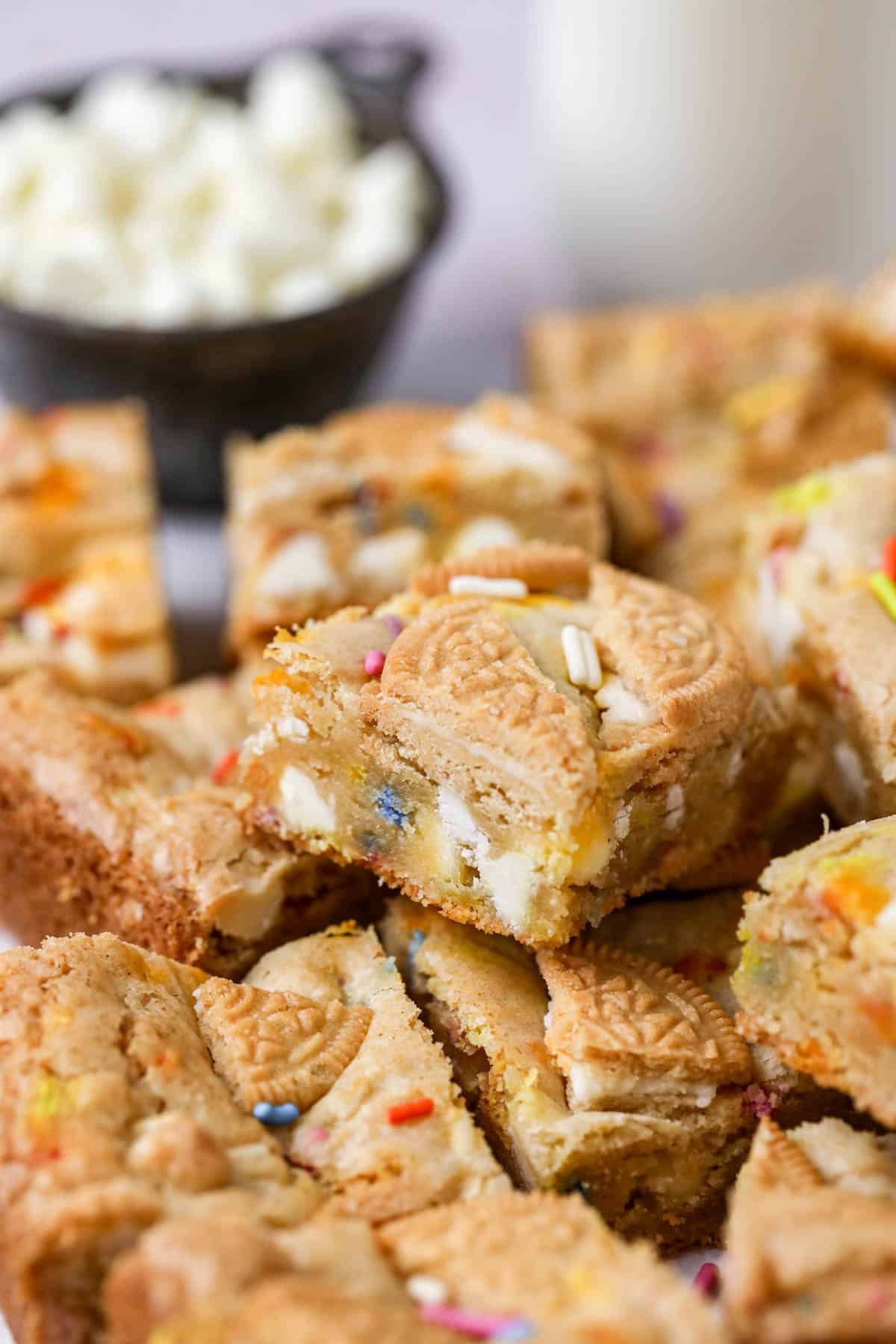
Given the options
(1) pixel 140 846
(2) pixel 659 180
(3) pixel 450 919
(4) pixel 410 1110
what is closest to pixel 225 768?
(1) pixel 140 846

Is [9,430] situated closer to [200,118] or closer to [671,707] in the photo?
[200,118]

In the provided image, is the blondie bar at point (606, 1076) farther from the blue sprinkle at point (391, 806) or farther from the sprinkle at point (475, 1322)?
the sprinkle at point (475, 1322)

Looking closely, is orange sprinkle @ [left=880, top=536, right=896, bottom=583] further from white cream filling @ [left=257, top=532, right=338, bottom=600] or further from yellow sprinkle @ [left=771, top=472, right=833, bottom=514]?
white cream filling @ [left=257, top=532, right=338, bottom=600]

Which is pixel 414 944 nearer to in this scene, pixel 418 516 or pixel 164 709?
pixel 164 709

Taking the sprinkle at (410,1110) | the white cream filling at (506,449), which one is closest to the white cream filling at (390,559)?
the white cream filling at (506,449)

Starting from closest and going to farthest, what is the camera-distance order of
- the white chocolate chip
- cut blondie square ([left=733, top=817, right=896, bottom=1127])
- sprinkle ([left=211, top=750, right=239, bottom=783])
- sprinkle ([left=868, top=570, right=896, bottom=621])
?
1. cut blondie square ([left=733, top=817, right=896, bottom=1127])
2. the white chocolate chip
3. sprinkle ([left=868, top=570, right=896, bottom=621])
4. sprinkle ([left=211, top=750, right=239, bottom=783])

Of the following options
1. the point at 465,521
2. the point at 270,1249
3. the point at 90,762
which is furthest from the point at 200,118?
the point at 270,1249

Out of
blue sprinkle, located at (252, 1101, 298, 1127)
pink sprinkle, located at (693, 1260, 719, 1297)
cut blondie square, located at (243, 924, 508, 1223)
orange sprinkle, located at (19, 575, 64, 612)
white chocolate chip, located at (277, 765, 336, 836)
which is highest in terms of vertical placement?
white chocolate chip, located at (277, 765, 336, 836)

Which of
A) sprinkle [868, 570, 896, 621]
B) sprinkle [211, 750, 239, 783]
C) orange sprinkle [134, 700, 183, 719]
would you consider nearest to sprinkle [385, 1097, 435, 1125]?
sprinkle [211, 750, 239, 783]
